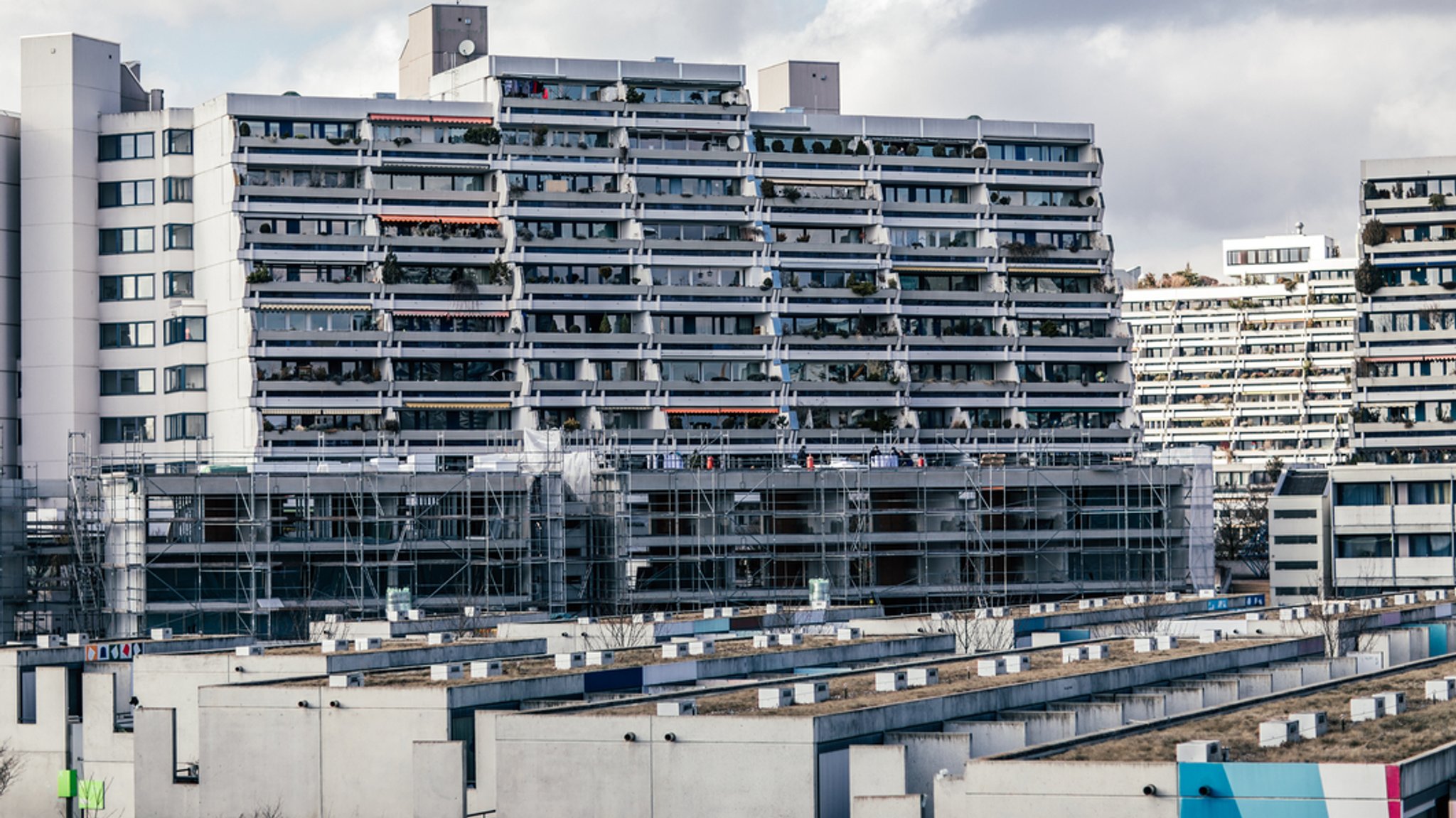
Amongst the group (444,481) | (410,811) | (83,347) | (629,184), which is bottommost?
(410,811)

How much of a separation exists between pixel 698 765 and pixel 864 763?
3536 millimetres

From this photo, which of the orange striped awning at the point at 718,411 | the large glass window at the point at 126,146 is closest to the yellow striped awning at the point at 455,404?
the orange striped awning at the point at 718,411

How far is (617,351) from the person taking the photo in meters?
142

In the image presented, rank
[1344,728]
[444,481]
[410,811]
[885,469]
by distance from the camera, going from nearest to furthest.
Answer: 1. [1344,728]
2. [410,811]
3. [444,481]
4. [885,469]

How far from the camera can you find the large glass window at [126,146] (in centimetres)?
13975

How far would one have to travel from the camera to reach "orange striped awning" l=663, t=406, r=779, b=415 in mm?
141875

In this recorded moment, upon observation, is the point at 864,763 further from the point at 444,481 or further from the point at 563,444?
the point at 563,444

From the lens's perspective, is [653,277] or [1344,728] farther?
[653,277]

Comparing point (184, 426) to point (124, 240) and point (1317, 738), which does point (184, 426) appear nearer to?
point (124, 240)

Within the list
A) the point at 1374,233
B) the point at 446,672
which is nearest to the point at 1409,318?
the point at 1374,233

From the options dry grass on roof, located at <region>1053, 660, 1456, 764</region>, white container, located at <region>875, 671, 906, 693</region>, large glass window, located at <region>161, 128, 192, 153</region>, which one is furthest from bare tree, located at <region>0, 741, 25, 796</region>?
large glass window, located at <region>161, 128, 192, 153</region>

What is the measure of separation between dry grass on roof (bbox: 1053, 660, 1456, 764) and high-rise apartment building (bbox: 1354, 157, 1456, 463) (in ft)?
418

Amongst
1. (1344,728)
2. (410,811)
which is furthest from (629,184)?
(1344,728)

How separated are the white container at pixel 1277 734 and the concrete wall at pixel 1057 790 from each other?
511 centimetres
